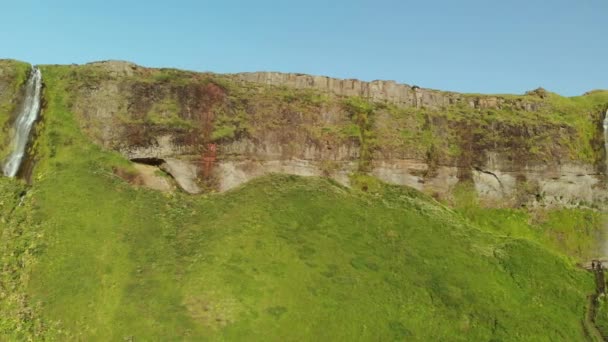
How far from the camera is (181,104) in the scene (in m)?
41.6

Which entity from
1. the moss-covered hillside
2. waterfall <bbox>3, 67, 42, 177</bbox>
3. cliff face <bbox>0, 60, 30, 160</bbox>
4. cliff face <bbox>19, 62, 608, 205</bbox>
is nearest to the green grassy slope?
waterfall <bbox>3, 67, 42, 177</bbox>

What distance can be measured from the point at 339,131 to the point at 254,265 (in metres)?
16.0

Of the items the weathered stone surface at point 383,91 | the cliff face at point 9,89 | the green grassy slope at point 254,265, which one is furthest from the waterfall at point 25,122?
the weathered stone surface at point 383,91

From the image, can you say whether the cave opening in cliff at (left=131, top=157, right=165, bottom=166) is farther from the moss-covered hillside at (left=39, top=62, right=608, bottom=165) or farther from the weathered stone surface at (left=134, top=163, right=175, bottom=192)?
the moss-covered hillside at (left=39, top=62, right=608, bottom=165)

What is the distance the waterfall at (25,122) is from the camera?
36.4 meters

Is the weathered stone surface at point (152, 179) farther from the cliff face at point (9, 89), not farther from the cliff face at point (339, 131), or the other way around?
the cliff face at point (9, 89)

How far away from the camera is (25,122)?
38438mm

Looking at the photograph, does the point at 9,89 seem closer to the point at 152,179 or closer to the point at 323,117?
the point at 152,179

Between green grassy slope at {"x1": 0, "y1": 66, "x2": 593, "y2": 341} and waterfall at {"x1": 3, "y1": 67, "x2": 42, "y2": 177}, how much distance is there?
2.75 ft

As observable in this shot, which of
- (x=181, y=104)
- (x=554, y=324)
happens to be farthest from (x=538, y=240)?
(x=181, y=104)

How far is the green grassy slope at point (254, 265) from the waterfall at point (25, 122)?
84 centimetres

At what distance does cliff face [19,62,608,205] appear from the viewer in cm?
4038

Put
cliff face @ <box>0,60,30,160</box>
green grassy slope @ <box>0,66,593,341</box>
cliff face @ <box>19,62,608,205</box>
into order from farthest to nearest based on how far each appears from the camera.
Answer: cliff face @ <box>19,62,608,205</box> < cliff face @ <box>0,60,30,160</box> < green grassy slope @ <box>0,66,593,341</box>

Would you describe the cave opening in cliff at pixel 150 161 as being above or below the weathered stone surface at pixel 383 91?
below
